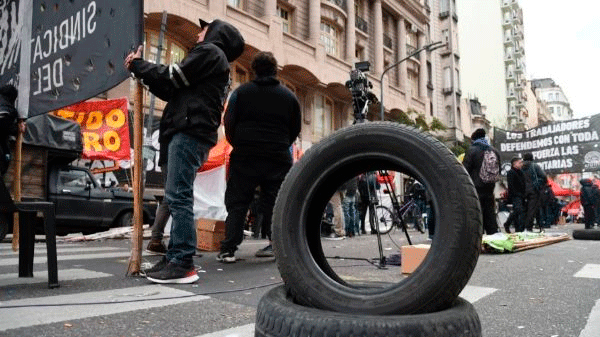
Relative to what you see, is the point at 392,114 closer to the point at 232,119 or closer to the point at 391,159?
the point at 232,119

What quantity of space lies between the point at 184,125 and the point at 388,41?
95.8ft

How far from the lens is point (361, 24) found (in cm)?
2803

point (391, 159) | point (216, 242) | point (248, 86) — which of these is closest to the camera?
point (391, 159)

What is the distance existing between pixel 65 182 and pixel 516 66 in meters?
75.5

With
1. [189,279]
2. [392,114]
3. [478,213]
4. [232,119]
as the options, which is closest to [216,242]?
[232,119]

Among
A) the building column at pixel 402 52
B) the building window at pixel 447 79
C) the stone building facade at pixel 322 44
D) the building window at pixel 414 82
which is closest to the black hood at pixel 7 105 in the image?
the stone building facade at pixel 322 44

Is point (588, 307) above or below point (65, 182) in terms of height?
below

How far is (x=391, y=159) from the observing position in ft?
5.47

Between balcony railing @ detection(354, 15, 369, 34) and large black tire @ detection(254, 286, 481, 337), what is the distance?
2762cm

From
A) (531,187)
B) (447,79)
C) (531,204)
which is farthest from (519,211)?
(447,79)

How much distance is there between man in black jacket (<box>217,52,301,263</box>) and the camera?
4.48 metres

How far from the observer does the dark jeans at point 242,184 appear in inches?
176

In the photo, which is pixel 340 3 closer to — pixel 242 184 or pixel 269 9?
pixel 269 9

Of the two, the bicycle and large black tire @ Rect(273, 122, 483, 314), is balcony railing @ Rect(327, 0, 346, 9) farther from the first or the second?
large black tire @ Rect(273, 122, 483, 314)
